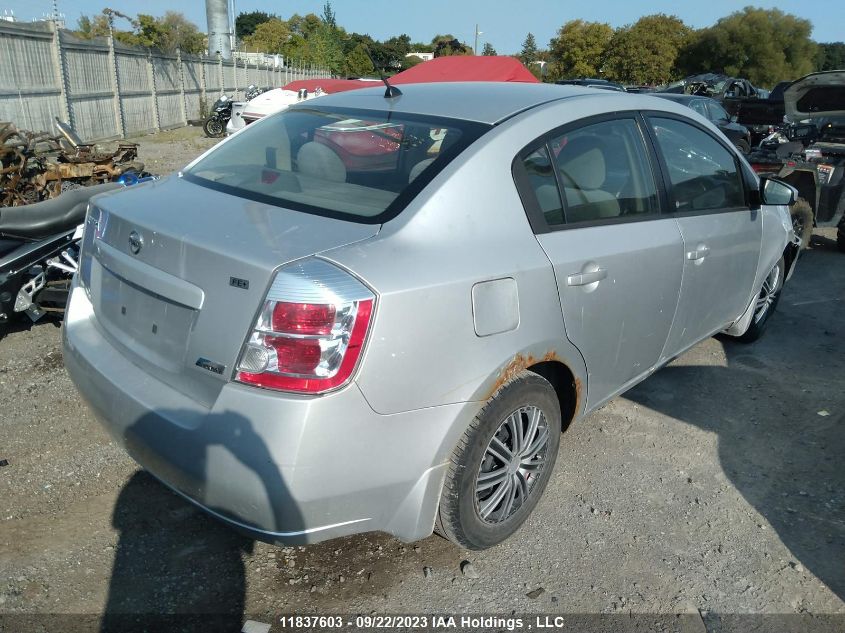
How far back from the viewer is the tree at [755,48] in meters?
54.8

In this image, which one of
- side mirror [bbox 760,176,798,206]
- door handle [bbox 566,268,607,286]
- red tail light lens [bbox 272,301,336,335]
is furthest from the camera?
side mirror [bbox 760,176,798,206]

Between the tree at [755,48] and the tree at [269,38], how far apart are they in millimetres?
41781

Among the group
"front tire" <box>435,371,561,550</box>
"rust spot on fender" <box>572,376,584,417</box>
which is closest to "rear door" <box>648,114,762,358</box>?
"rust spot on fender" <box>572,376,584,417</box>

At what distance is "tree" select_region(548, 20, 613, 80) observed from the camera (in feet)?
194

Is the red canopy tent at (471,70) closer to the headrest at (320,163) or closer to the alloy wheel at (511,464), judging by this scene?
the headrest at (320,163)

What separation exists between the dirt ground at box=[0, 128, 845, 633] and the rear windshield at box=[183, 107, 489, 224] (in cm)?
138

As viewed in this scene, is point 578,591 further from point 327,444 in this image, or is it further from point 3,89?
point 3,89

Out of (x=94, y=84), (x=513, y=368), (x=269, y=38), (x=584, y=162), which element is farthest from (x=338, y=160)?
(x=269, y=38)

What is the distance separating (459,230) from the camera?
2.37m

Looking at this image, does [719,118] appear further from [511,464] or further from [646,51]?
[646,51]

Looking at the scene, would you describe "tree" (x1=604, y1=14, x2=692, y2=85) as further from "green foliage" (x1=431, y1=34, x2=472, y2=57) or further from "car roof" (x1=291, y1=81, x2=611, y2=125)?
"car roof" (x1=291, y1=81, x2=611, y2=125)

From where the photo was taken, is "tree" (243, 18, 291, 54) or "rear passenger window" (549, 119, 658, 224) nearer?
"rear passenger window" (549, 119, 658, 224)

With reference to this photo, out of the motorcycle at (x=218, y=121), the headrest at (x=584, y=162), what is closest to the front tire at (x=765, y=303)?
the headrest at (x=584, y=162)

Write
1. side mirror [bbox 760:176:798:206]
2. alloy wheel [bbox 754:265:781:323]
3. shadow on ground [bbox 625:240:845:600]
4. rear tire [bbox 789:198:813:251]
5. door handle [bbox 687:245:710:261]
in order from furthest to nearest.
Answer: rear tire [bbox 789:198:813:251] → alloy wheel [bbox 754:265:781:323] → side mirror [bbox 760:176:798:206] → door handle [bbox 687:245:710:261] → shadow on ground [bbox 625:240:845:600]
